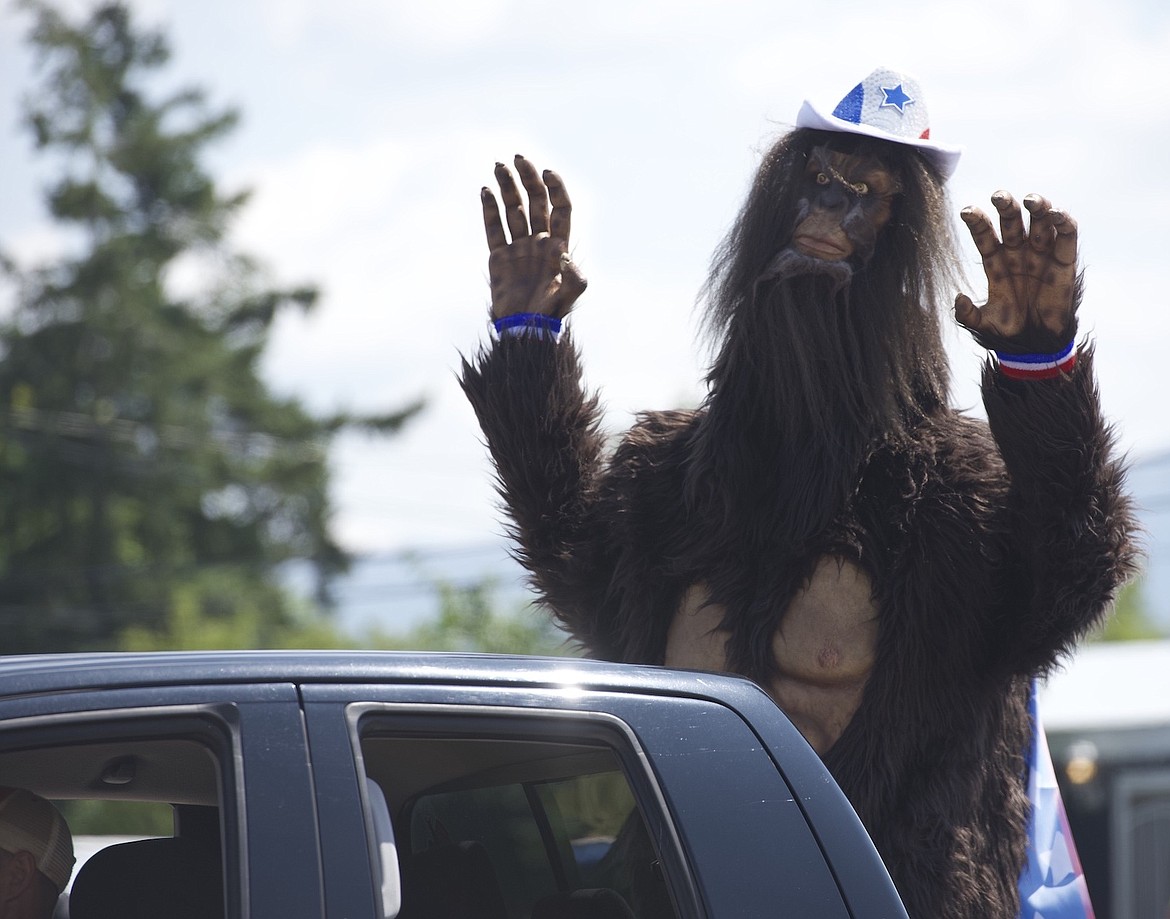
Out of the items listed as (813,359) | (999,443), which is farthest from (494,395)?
(999,443)

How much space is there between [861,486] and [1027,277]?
48 centimetres

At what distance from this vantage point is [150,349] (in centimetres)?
2264

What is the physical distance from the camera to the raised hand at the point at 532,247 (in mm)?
2779

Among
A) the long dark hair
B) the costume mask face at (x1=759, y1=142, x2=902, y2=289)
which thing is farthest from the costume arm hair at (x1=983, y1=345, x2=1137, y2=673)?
the costume mask face at (x1=759, y1=142, x2=902, y2=289)

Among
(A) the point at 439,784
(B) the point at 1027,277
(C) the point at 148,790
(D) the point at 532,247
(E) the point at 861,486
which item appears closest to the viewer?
(A) the point at 439,784

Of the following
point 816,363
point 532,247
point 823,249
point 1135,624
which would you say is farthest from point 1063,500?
point 1135,624

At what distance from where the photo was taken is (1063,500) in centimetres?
244

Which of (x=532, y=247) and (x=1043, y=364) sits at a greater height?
(x=532, y=247)

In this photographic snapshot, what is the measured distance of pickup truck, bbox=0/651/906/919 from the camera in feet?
5.12

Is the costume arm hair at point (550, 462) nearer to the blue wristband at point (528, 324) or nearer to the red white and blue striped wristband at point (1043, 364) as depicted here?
the blue wristband at point (528, 324)

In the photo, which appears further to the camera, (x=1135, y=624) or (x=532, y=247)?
(x=1135, y=624)

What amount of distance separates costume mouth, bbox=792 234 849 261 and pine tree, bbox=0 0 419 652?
20.8 m

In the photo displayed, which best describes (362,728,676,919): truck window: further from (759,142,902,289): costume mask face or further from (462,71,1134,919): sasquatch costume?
(759,142,902,289): costume mask face

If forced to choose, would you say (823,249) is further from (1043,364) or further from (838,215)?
(1043,364)
